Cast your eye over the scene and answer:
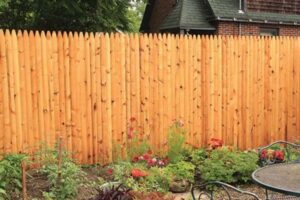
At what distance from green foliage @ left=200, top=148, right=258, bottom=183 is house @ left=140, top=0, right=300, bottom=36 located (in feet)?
35.0

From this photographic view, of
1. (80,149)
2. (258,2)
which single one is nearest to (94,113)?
(80,149)

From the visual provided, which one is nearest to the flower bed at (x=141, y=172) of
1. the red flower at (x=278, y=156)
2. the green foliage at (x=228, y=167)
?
the green foliage at (x=228, y=167)

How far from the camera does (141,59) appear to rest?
774 centimetres

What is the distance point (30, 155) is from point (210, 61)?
Answer: 3.71 metres

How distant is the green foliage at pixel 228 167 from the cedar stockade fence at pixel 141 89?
1.45 metres

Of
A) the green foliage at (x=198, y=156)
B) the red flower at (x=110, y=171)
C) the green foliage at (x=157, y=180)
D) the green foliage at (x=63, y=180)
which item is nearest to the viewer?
the green foliage at (x=63, y=180)

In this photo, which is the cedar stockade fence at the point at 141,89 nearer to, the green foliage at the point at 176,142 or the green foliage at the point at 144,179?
the green foliage at the point at 176,142

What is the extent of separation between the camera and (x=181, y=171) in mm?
6613

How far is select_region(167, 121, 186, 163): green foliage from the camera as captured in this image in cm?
736

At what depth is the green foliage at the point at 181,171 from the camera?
256 inches

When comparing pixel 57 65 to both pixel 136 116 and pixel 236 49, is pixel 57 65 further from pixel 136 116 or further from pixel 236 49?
pixel 236 49

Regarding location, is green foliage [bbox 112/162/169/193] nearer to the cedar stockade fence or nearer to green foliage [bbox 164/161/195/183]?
green foliage [bbox 164/161/195/183]

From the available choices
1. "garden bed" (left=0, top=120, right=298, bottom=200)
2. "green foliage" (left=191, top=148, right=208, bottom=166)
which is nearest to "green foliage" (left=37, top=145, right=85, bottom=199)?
"garden bed" (left=0, top=120, right=298, bottom=200)

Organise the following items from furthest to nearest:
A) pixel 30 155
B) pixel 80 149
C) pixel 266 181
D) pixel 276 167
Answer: pixel 80 149
pixel 30 155
pixel 276 167
pixel 266 181
